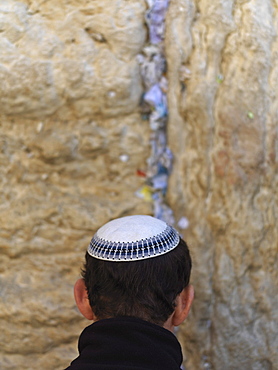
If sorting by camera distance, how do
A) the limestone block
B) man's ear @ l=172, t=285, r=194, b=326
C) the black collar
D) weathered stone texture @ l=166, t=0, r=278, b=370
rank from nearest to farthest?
the black collar, man's ear @ l=172, t=285, r=194, b=326, the limestone block, weathered stone texture @ l=166, t=0, r=278, b=370

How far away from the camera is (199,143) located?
186 cm

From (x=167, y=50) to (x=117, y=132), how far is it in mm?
414

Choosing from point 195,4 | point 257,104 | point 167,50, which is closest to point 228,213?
point 257,104

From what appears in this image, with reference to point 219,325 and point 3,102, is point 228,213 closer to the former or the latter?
point 219,325

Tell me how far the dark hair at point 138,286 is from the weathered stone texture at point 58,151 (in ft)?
2.64

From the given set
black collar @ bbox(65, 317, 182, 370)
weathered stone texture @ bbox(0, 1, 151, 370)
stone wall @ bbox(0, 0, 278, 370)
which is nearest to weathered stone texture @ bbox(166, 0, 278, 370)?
stone wall @ bbox(0, 0, 278, 370)

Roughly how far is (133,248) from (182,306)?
0.24 m

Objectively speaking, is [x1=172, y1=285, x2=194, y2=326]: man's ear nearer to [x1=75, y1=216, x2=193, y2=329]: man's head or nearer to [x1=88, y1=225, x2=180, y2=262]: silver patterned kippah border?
[x1=75, y1=216, x2=193, y2=329]: man's head

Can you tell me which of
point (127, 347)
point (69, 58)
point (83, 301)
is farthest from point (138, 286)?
point (69, 58)

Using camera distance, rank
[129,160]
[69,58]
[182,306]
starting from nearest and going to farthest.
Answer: [182,306] < [69,58] < [129,160]

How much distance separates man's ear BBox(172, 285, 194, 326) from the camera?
116cm

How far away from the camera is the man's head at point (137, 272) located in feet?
3.43

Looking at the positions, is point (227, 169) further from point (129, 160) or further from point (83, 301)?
point (83, 301)

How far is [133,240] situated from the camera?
108cm
